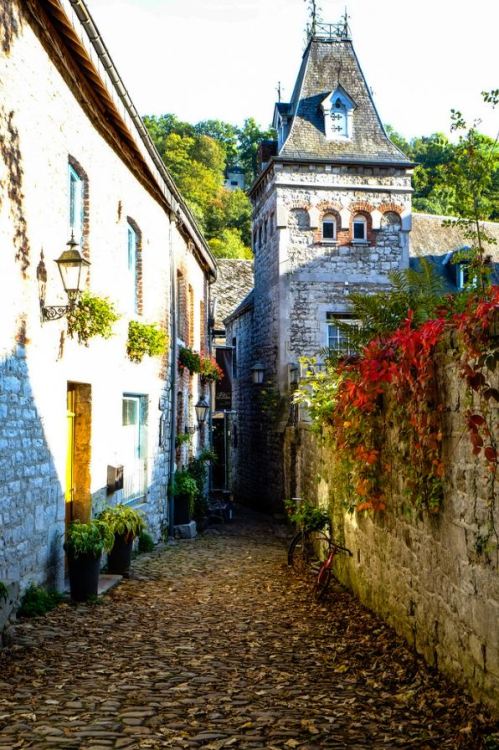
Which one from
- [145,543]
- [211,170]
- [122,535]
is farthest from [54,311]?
[211,170]

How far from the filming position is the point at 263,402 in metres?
19.2

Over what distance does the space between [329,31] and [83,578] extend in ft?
57.6

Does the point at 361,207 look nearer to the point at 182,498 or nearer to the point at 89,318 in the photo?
the point at 182,498

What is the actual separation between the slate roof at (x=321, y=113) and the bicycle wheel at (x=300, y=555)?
1057 centimetres

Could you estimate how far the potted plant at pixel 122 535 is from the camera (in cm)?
856

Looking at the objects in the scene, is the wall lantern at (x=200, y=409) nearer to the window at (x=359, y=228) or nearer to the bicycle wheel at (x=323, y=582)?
the window at (x=359, y=228)

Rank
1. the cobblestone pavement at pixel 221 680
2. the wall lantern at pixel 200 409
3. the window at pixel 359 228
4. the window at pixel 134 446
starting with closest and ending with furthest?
the cobblestone pavement at pixel 221 680
the window at pixel 134 446
the wall lantern at pixel 200 409
the window at pixel 359 228

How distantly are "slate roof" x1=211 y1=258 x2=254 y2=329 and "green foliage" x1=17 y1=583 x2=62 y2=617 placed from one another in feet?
66.7

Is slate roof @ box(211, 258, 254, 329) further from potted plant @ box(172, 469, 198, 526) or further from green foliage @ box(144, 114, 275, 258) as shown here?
green foliage @ box(144, 114, 275, 258)

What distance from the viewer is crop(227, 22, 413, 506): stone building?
18031 millimetres

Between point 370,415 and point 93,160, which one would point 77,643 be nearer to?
point 370,415

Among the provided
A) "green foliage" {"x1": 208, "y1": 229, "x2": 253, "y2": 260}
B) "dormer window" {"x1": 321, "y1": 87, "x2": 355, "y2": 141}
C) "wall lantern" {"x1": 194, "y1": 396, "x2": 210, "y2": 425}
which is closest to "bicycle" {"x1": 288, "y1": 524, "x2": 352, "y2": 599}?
"wall lantern" {"x1": 194, "y1": 396, "x2": 210, "y2": 425}

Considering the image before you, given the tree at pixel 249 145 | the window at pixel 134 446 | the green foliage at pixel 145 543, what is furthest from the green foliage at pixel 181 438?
the tree at pixel 249 145

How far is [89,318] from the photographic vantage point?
8078 millimetres
